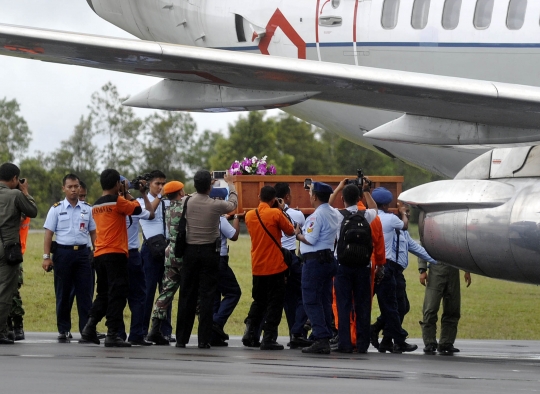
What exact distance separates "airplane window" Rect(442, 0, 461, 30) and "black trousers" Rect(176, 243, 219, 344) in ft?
11.6

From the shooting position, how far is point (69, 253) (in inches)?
504

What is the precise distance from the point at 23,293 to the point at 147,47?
12844mm

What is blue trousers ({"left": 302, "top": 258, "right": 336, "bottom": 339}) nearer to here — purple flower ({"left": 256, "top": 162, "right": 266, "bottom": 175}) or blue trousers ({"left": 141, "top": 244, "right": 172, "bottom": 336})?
blue trousers ({"left": 141, "top": 244, "right": 172, "bottom": 336})

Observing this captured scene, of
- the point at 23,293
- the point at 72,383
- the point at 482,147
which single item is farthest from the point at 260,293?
the point at 23,293

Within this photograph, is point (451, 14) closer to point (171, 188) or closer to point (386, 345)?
point (171, 188)

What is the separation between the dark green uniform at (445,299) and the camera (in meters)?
12.6

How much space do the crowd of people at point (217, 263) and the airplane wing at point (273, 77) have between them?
1.89 metres

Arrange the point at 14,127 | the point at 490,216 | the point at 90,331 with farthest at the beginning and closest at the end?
the point at 14,127 < the point at 90,331 < the point at 490,216

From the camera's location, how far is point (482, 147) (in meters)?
10.4

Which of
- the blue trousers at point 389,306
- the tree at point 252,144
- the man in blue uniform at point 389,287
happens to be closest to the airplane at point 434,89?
the man in blue uniform at point 389,287

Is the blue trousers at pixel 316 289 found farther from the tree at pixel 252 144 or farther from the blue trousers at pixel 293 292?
the tree at pixel 252 144

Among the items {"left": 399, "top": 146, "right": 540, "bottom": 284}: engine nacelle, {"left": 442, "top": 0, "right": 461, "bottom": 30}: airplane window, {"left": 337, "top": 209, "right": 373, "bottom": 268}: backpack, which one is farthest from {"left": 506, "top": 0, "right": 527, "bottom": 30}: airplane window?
{"left": 337, "top": 209, "right": 373, "bottom": 268}: backpack

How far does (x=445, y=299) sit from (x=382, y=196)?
142 centimetres

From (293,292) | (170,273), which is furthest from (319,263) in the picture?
(170,273)
